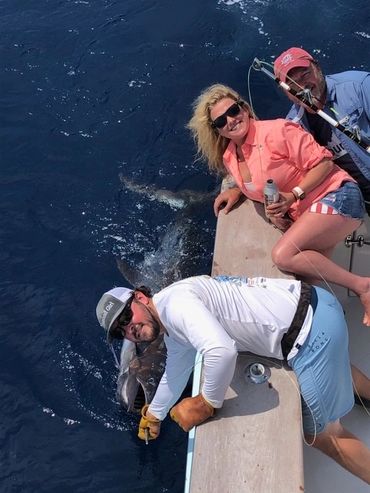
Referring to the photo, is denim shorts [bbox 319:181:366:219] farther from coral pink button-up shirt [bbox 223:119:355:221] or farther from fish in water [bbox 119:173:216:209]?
fish in water [bbox 119:173:216:209]

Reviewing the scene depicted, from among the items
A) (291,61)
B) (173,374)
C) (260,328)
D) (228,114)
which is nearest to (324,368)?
(260,328)

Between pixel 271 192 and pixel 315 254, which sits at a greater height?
pixel 271 192

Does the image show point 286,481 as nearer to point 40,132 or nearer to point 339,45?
point 40,132

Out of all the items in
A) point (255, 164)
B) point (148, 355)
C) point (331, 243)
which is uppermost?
point (255, 164)

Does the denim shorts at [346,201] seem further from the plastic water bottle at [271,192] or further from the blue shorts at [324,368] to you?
the blue shorts at [324,368]

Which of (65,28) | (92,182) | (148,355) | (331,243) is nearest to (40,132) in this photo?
(92,182)

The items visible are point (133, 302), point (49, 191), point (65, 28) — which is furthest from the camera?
point (65, 28)

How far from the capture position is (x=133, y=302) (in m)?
3.51

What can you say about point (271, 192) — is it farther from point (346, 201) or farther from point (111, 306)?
point (111, 306)

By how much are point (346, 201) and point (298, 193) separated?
34 cm

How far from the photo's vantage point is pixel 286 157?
4352 millimetres

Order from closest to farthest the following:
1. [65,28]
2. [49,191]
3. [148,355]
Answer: [148,355]
[49,191]
[65,28]

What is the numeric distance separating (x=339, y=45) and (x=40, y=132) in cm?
412

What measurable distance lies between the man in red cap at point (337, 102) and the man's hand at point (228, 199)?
0.74m
